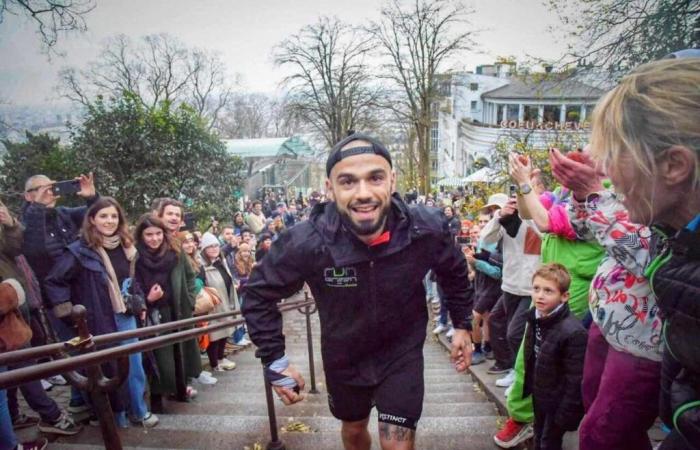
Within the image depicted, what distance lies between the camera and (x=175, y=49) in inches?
1191

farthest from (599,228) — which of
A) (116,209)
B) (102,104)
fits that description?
(102,104)

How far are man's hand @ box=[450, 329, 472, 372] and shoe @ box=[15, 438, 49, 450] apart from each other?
9.47ft

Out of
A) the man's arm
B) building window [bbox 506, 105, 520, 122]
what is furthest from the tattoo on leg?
building window [bbox 506, 105, 520, 122]

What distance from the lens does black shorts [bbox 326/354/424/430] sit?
2.30 m

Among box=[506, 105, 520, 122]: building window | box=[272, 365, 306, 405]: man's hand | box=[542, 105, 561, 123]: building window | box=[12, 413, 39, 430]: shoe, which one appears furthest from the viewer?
box=[506, 105, 520, 122]: building window

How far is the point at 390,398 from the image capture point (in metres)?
2.33

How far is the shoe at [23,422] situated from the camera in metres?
3.60

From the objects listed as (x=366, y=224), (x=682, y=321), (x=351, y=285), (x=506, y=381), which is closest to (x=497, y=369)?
(x=506, y=381)

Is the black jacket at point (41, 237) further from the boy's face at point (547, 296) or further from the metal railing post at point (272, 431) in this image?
the boy's face at point (547, 296)

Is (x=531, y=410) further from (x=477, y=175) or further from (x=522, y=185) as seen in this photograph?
(x=477, y=175)

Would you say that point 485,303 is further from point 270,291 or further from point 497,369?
point 270,291

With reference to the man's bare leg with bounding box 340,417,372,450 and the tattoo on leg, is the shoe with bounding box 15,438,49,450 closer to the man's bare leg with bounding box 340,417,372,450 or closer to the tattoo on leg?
the man's bare leg with bounding box 340,417,372,450

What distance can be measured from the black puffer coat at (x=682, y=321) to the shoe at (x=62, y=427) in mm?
3943

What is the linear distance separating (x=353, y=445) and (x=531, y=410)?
4.50ft
